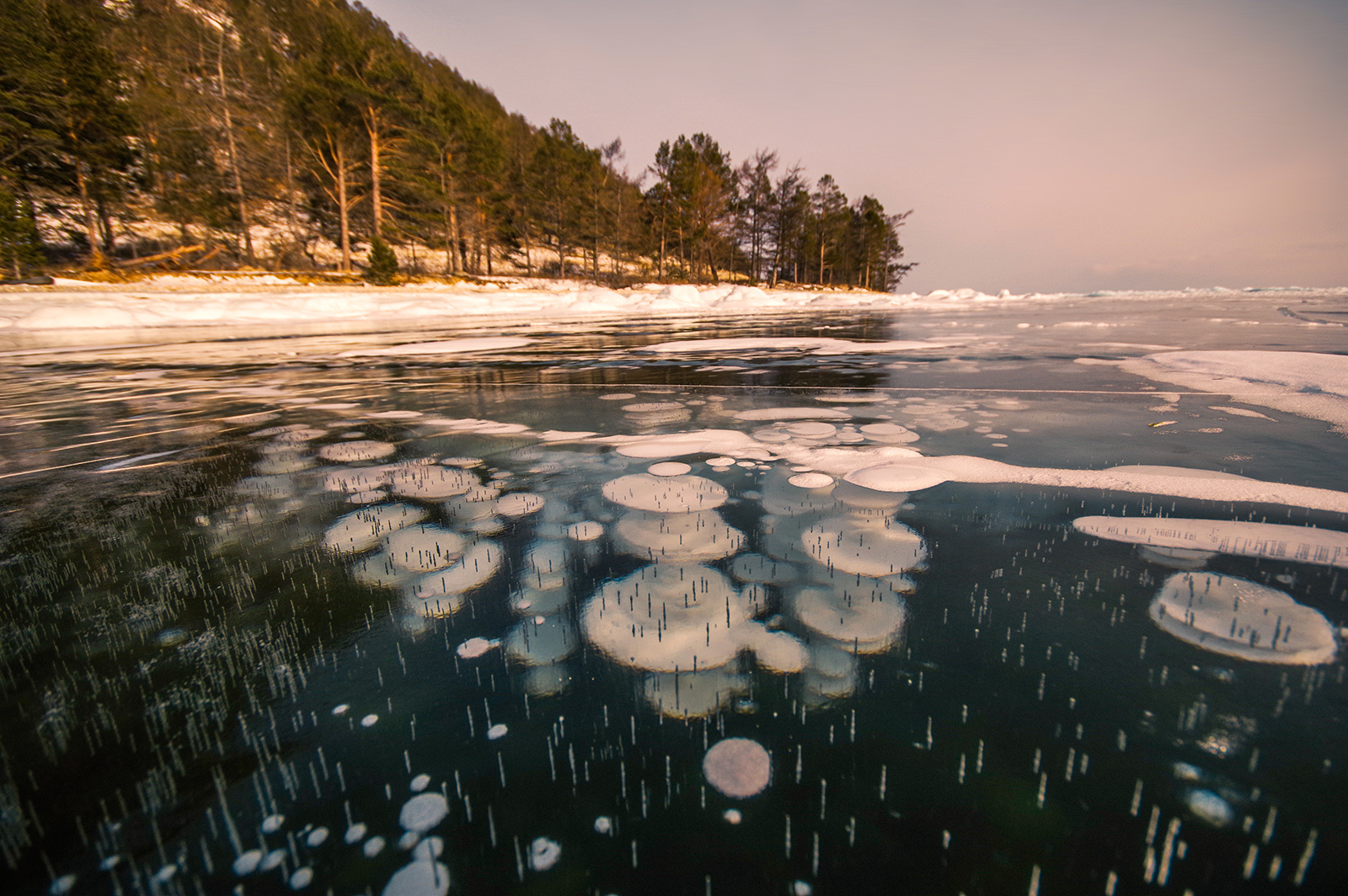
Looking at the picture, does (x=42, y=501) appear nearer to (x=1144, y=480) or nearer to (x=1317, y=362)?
(x=1144, y=480)

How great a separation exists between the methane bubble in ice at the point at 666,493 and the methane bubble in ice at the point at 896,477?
2.62ft

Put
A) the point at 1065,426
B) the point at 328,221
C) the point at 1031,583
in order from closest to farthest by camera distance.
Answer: the point at 1031,583
the point at 1065,426
the point at 328,221

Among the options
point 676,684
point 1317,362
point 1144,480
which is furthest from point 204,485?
point 1317,362

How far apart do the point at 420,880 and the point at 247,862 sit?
1.10 feet

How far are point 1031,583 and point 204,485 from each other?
413 centimetres

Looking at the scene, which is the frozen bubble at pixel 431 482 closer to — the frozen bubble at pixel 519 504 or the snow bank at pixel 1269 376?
the frozen bubble at pixel 519 504

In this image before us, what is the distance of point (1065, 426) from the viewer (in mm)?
4012

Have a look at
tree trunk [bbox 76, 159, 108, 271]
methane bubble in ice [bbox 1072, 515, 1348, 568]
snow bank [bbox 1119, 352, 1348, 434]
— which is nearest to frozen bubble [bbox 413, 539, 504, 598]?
methane bubble in ice [bbox 1072, 515, 1348, 568]

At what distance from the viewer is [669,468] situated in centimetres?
322

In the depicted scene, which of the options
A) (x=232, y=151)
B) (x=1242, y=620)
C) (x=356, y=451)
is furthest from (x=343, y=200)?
(x=1242, y=620)

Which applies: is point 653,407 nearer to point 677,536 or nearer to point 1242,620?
point 677,536

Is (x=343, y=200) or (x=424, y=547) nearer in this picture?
(x=424, y=547)

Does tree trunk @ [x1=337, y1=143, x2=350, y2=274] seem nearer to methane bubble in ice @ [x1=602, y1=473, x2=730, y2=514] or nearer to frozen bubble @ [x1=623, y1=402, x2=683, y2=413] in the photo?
frozen bubble @ [x1=623, y1=402, x2=683, y2=413]

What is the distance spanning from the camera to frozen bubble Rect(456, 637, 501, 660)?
1559mm
